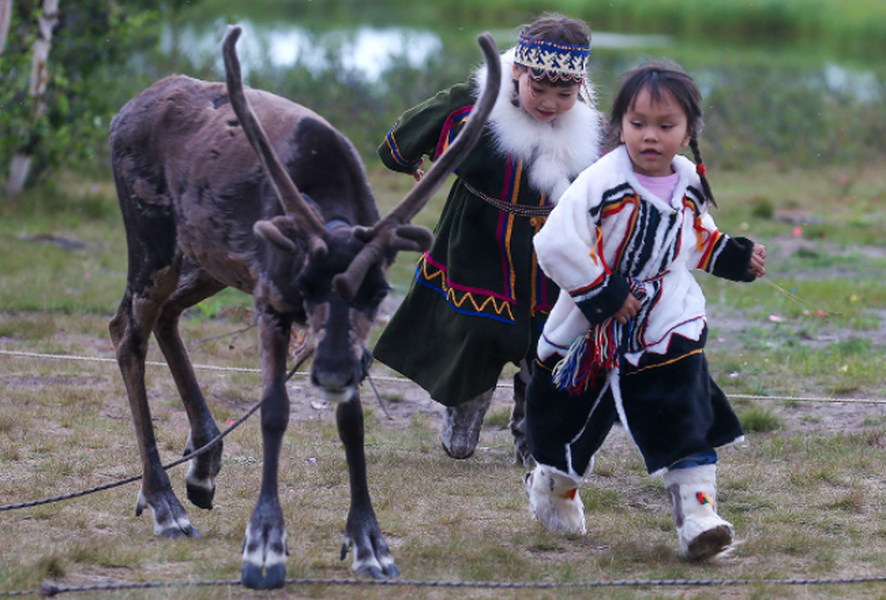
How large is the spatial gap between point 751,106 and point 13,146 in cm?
1095

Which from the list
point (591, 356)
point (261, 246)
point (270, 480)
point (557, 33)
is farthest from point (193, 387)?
point (557, 33)

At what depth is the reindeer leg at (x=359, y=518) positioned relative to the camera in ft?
11.5

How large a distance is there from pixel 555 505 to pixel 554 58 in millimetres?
1668

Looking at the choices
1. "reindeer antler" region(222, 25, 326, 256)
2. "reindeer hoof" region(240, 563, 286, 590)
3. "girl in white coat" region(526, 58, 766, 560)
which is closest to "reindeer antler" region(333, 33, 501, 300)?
"reindeer antler" region(222, 25, 326, 256)

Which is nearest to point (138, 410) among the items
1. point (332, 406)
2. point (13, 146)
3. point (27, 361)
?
point (332, 406)

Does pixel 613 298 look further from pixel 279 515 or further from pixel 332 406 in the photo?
pixel 332 406

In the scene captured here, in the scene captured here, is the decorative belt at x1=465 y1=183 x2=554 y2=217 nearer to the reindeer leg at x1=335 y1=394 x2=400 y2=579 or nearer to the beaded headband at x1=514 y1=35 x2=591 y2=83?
the beaded headband at x1=514 y1=35 x2=591 y2=83

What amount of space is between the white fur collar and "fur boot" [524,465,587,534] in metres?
1.14

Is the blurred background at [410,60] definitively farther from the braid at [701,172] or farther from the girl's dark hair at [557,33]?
the braid at [701,172]

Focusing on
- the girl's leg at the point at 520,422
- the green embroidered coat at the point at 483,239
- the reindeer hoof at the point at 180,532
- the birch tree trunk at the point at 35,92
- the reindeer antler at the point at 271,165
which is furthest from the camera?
the birch tree trunk at the point at 35,92

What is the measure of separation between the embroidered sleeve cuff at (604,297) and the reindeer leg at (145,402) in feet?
5.13

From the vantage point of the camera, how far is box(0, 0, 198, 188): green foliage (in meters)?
10.4

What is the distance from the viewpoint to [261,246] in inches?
143

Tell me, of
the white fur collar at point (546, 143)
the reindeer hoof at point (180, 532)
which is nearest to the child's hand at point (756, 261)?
the white fur collar at point (546, 143)
